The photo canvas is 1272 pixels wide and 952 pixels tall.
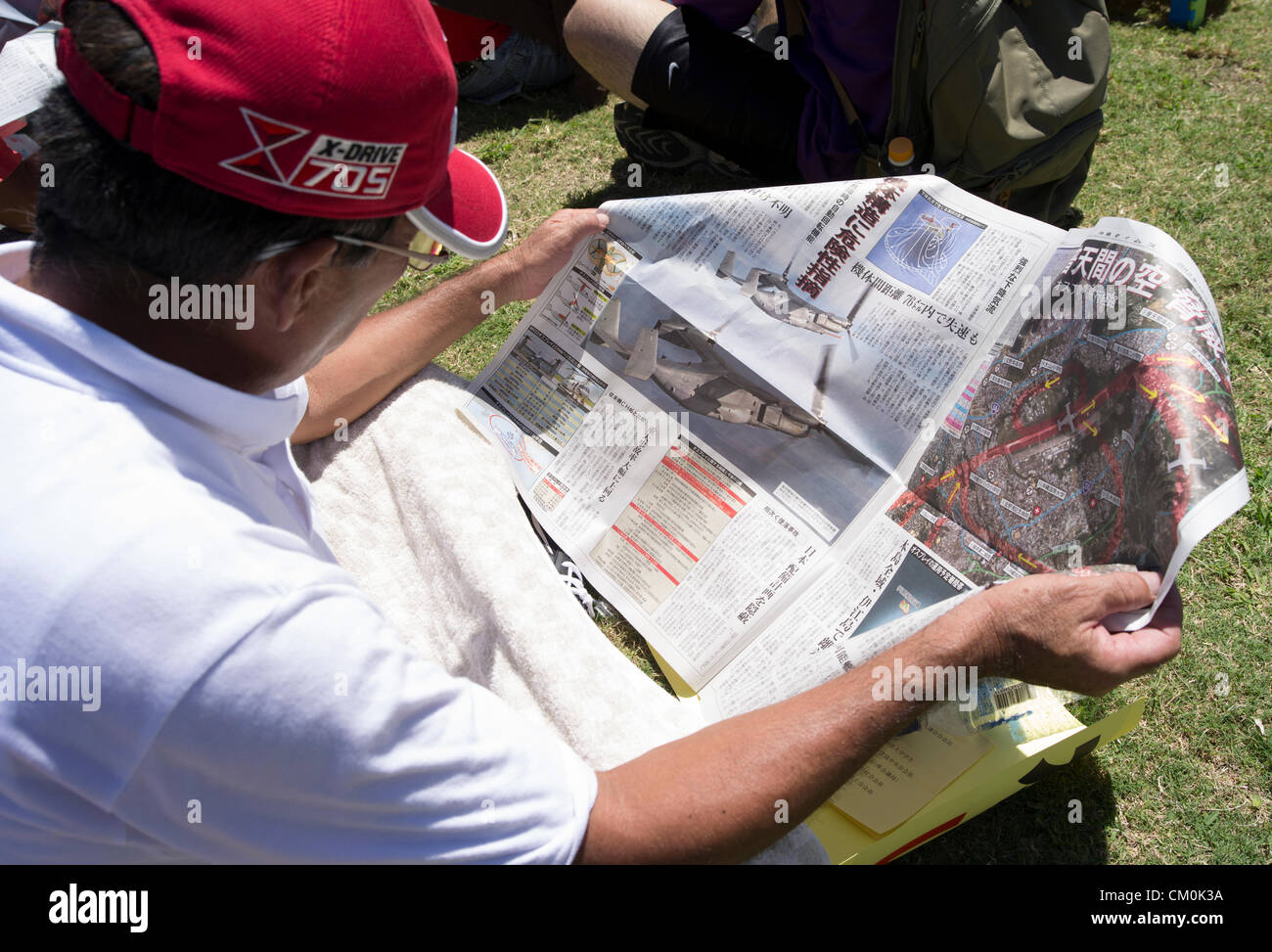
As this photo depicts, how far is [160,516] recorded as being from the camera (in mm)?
712

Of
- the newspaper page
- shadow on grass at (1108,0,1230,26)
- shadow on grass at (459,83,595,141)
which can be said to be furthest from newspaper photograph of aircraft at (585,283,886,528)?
shadow on grass at (1108,0,1230,26)

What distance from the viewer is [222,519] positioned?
75 cm

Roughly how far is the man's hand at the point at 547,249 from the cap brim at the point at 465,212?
490 millimetres

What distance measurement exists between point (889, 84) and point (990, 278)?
895mm

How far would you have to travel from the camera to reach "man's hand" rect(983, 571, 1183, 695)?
100 centimetres

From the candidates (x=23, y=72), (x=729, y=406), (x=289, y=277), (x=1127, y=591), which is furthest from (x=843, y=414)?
(x=23, y=72)

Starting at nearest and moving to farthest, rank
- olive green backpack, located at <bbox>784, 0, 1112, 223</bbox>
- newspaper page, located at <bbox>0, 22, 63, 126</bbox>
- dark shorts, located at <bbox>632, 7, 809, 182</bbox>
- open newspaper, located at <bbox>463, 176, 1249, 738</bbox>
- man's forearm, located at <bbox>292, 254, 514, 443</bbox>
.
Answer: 1. open newspaper, located at <bbox>463, 176, 1249, 738</bbox>
2. man's forearm, located at <bbox>292, 254, 514, 443</bbox>
3. olive green backpack, located at <bbox>784, 0, 1112, 223</bbox>
4. newspaper page, located at <bbox>0, 22, 63, 126</bbox>
5. dark shorts, located at <bbox>632, 7, 809, 182</bbox>

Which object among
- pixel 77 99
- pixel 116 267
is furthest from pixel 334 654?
pixel 77 99

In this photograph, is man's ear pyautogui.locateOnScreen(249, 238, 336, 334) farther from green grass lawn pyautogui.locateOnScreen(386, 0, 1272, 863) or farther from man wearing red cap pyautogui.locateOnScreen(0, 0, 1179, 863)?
green grass lawn pyautogui.locateOnScreen(386, 0, 1272, 863)

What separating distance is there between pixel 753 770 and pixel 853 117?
168 cm

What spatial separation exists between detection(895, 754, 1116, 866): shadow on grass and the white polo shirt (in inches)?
33.1

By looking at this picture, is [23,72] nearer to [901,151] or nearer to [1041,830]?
[901,151]

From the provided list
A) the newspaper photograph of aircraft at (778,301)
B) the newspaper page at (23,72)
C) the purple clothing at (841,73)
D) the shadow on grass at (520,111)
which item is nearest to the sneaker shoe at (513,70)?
the shadow on grass at (520,111)
